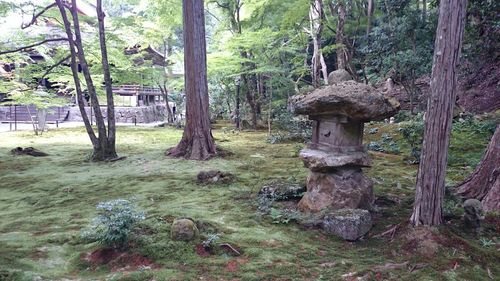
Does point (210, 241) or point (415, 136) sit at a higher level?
point (415, 136)

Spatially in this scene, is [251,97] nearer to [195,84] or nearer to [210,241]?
[195,84]

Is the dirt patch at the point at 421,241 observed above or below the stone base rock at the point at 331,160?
below

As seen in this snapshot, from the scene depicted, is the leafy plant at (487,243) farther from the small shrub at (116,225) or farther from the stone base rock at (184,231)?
the small shrub at (116,225)

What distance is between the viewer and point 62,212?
4895mm

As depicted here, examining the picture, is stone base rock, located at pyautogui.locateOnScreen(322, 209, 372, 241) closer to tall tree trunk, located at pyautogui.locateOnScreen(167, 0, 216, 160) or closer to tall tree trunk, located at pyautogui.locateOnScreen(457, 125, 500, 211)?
tall tree trunk, located at pyautogui.locateOnScreen(457, 125, 500, 211)

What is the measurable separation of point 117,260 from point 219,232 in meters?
1.09

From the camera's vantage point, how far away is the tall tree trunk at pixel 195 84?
8.95 m

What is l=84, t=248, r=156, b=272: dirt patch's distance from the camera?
313 cm

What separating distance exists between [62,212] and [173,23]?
40.1ft

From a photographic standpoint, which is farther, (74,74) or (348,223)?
(74,74)

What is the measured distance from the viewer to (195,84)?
9.03m

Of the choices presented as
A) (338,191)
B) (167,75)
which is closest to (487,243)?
(338,191)

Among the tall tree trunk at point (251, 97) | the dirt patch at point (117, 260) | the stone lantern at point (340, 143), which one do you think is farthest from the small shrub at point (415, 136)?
the tall tree trunk at point (251, 97)

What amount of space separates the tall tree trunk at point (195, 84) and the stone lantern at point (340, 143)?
182 inches
